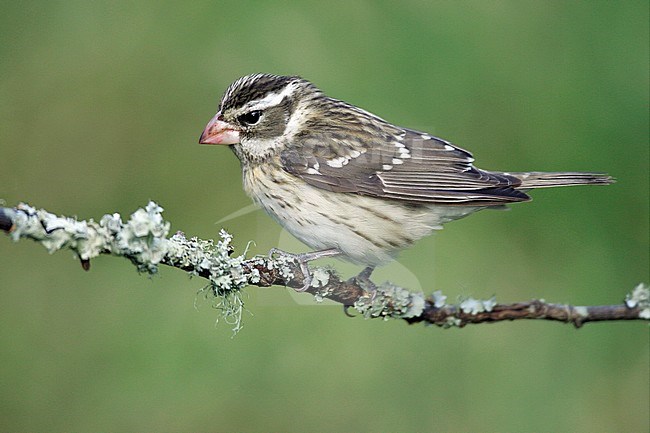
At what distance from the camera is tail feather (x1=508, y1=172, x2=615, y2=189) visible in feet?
13.6

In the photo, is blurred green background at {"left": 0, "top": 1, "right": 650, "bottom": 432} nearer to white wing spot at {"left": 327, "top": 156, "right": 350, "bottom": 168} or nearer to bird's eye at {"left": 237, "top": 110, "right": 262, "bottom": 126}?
white wing spot at {"left": 327, "top": 156, "right": 350, "bottom": 168}

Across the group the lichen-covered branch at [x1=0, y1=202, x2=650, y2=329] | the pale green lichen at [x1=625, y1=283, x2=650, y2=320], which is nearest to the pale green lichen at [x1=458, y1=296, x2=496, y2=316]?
the lichen-covered branch at [x1=0, y1=202, x2=650, y2=329]

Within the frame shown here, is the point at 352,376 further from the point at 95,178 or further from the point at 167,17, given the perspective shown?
the point at 167,17

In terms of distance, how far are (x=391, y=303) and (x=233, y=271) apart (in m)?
0.60

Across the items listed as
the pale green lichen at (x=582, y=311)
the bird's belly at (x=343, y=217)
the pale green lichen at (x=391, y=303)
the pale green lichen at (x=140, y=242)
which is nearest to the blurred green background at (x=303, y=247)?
the bird's belly at (x=343, y=217)

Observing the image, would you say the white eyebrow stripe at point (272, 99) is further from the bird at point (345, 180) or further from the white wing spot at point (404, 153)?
the white wing spot at point (404, 153)

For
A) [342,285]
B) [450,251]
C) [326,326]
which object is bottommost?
[342,285]

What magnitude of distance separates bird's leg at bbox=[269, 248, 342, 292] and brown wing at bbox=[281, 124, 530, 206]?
332 mm

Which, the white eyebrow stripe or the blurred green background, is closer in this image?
the white eyebrow stripe

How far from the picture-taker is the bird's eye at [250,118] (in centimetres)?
426

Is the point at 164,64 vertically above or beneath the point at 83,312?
above

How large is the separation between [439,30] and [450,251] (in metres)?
1.56

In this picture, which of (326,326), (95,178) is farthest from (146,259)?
(95,178)

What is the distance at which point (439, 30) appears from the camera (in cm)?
608
